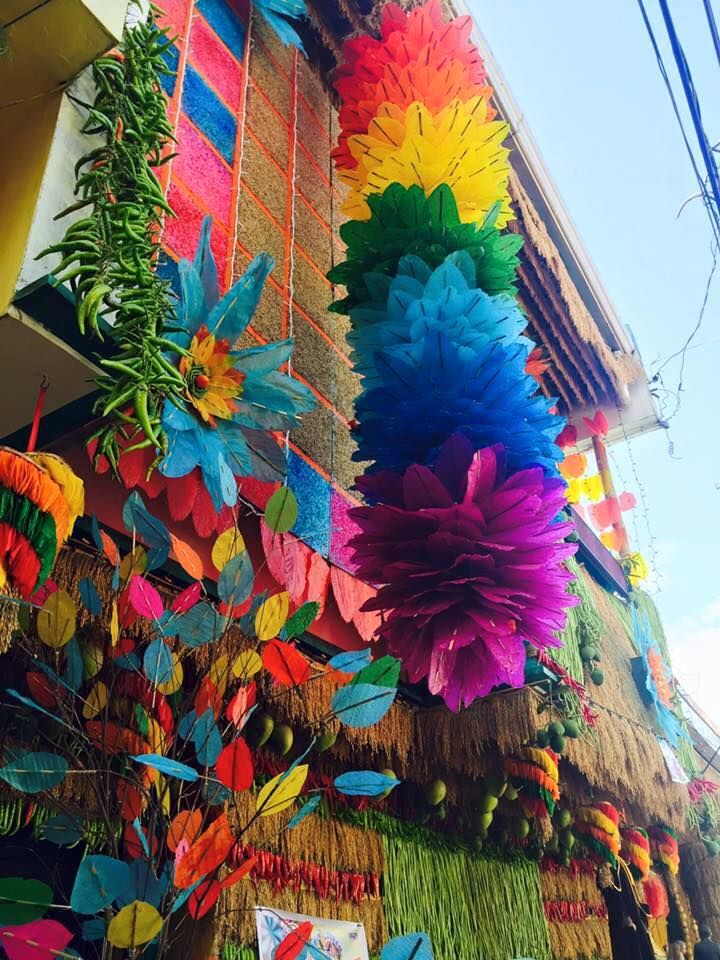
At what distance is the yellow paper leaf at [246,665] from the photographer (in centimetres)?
125

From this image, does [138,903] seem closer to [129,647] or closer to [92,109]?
[129,647]

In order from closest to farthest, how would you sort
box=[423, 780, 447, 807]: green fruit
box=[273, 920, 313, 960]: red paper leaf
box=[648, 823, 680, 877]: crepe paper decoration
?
box=[273, 920, 313, 960]: red paper leaf
box=[423, 780, 447, 807]: green fruit
box=[648, 823, 680, 877]: crepe paper decoration

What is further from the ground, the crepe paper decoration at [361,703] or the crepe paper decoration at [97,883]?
the crepe paper decoration at [361,703]

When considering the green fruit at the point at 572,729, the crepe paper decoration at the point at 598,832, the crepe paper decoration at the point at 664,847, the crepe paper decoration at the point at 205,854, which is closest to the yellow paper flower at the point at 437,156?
the green fruit at the point at 572,729

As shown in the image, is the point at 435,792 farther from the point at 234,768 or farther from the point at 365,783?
the point at 234,768

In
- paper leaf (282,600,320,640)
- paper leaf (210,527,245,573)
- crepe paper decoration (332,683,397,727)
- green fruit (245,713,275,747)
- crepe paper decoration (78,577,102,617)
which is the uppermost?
paper leaf (210,527,245,573)

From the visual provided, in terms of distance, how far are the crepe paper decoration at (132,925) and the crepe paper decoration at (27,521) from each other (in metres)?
0.46

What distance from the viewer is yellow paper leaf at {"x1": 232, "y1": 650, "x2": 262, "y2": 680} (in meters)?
1.25

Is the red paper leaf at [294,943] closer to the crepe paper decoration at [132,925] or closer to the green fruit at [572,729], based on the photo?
the crepe paper decoration at [132,925]

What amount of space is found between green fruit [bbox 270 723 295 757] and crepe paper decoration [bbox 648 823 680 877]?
3.25 metres

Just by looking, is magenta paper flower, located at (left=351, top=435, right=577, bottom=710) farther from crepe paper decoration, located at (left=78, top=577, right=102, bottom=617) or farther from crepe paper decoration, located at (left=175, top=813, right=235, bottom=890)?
crepe paper decoration, located at (left=175, top=813, right=235, bottom=890)

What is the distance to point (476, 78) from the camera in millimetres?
3162

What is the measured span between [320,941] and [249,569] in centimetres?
125

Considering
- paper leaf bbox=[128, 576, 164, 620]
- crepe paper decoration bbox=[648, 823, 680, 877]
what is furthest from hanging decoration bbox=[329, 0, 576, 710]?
crepe paper decoration bbox=[648, 823, 680, 877]
